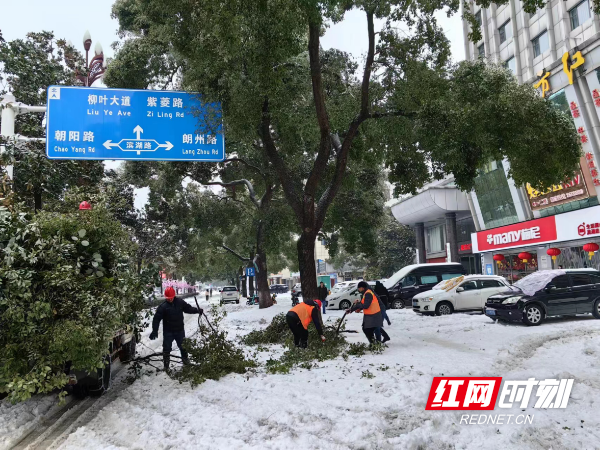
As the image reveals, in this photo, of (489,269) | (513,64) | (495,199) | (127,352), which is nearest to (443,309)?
(127,352)

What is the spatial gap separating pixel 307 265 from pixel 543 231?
23.4 metres

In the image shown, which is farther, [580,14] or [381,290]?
[580,14]

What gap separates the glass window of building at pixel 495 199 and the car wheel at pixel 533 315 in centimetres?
2025

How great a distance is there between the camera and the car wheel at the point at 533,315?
13992 mm

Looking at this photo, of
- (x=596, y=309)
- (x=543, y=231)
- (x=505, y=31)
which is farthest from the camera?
(x=505, y=31)

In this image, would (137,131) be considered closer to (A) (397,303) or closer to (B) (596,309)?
(B) (596,309)

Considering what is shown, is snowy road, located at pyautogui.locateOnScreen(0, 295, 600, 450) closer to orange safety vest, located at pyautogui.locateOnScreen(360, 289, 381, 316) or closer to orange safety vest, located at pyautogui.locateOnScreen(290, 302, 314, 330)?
orange safety vest, located at pyautogui.locateOnScreen(360, 289, 381, 316)

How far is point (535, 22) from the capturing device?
31.1 m

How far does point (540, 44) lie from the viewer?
31.0 metres

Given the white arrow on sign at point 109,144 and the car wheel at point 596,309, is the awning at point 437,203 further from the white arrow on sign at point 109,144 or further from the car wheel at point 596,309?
the white arrow on sign at point 109,144

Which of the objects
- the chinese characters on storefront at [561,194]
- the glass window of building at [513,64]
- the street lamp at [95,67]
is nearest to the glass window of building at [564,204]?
the chinese characters on storefront at [561,194]

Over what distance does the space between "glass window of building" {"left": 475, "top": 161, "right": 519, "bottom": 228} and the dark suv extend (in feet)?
63.0

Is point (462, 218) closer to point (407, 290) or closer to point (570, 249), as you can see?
point (570, 249)

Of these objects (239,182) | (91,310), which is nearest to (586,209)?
(239,182)
